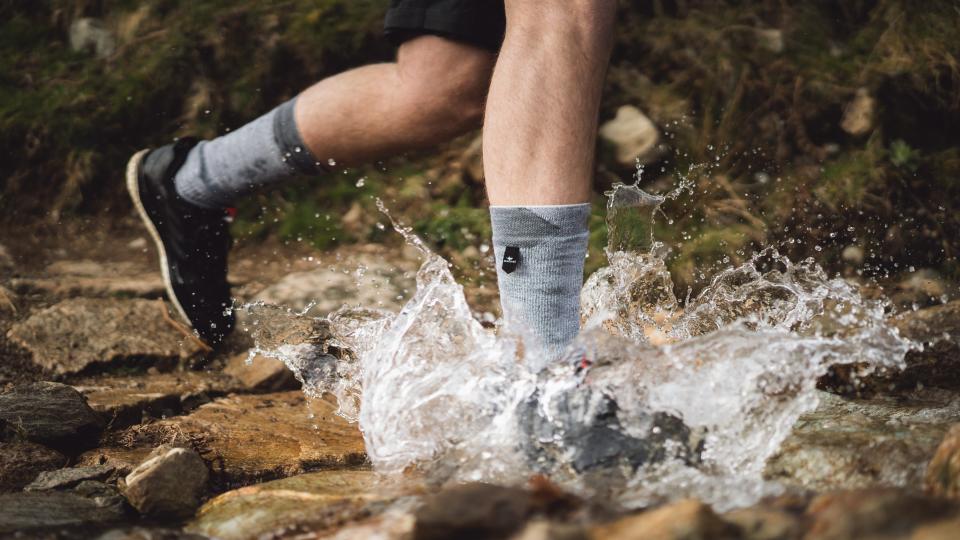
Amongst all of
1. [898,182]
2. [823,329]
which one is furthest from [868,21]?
[823,329]

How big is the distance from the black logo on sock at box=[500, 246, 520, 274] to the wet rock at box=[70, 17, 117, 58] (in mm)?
→ 3072

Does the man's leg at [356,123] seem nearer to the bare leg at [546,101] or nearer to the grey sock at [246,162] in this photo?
the grey sock at [246,162]

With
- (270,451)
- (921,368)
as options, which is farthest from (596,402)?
(921,368)

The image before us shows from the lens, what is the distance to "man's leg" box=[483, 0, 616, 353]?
75.0 inches

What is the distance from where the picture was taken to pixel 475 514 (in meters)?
1.34

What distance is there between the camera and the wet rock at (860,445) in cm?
173

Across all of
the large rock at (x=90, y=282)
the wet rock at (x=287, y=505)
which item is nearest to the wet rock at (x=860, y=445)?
the wet rock at (x=287, y=505)

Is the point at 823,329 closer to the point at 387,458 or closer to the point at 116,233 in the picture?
the point at 387,458

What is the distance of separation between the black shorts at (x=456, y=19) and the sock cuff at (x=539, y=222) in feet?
1.81

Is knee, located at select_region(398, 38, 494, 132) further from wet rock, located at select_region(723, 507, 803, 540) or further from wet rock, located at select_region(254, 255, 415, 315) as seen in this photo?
wet rock, located at select_region(723, 507, 803, 540)

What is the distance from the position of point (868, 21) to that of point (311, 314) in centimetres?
291

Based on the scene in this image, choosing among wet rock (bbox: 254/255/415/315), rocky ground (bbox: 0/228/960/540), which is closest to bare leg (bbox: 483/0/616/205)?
rocky ground (bbox: 0/228/960/540)

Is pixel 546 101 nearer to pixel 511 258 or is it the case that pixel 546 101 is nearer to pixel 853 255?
pixel 511 258

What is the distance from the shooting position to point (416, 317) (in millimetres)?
2199
